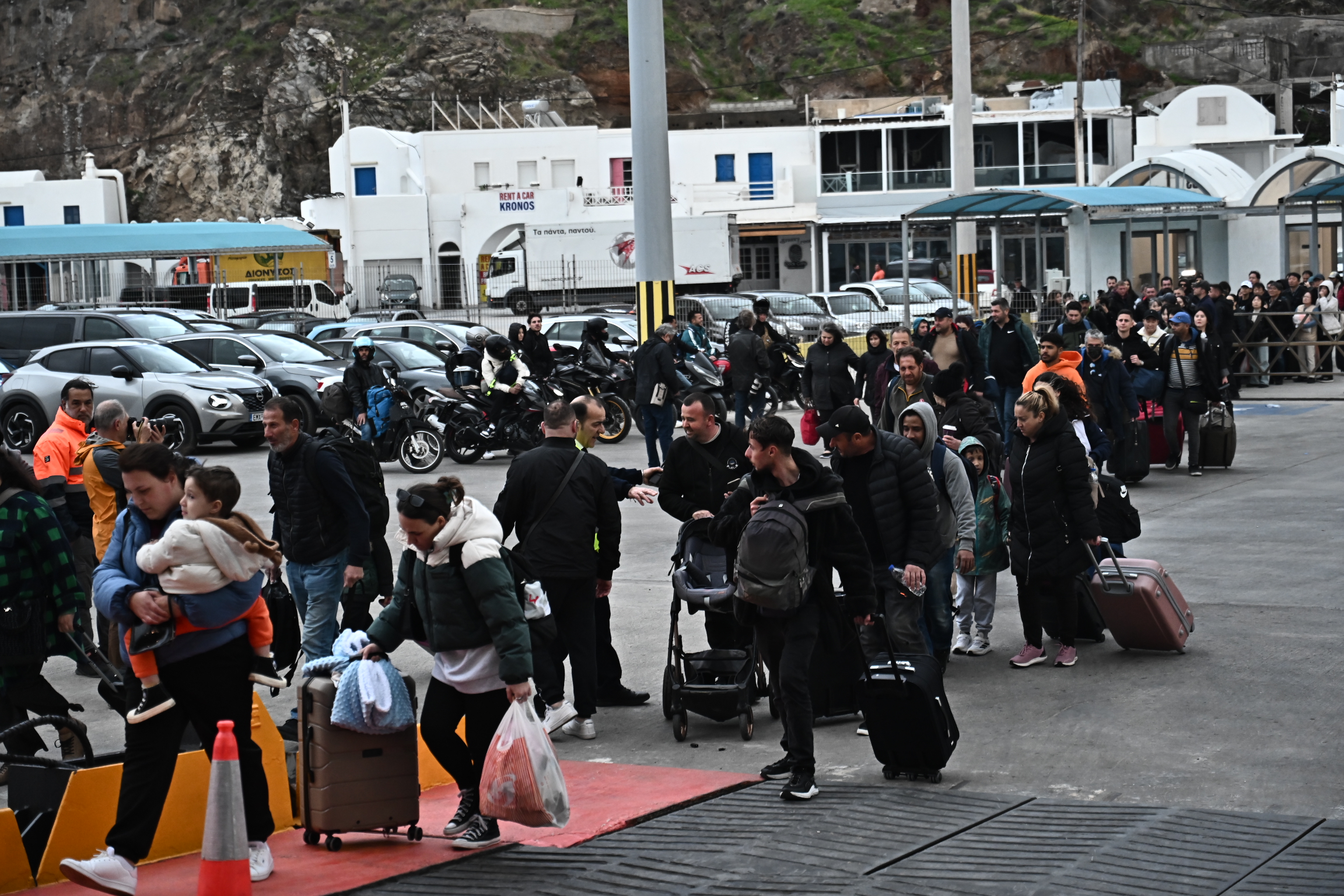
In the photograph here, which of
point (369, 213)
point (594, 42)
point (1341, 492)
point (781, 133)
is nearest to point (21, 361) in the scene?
point (1341, 492)

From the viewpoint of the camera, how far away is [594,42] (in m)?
81.9

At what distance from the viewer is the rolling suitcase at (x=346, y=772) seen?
18.7 feet

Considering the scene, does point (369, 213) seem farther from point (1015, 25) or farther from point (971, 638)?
point (971, 638)

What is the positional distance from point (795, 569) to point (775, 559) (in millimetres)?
99

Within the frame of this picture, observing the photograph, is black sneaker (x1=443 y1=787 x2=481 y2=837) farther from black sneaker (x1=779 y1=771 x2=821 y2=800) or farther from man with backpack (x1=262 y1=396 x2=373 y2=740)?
man with backpack (x1=262 y1=396 x2=373 y2=740)

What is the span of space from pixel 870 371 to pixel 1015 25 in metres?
67.5

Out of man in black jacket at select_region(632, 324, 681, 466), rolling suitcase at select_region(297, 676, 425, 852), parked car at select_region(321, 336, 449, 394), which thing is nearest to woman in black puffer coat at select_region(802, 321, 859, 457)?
man in black jacket at select_region(632, 324, 681, 466)

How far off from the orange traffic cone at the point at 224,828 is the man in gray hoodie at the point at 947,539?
4237mm

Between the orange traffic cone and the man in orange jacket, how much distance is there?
4.42 metres

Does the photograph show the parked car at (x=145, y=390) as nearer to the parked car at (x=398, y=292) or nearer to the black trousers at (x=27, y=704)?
the black trousers at (x=27, y=704)

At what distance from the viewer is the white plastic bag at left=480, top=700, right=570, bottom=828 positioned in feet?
18.4

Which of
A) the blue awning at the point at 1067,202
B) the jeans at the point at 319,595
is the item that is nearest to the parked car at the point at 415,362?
the blue awning at the point at 1067,202

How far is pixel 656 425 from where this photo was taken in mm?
17578

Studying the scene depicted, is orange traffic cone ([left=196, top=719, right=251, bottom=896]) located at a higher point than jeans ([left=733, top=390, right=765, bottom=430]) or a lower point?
lower
